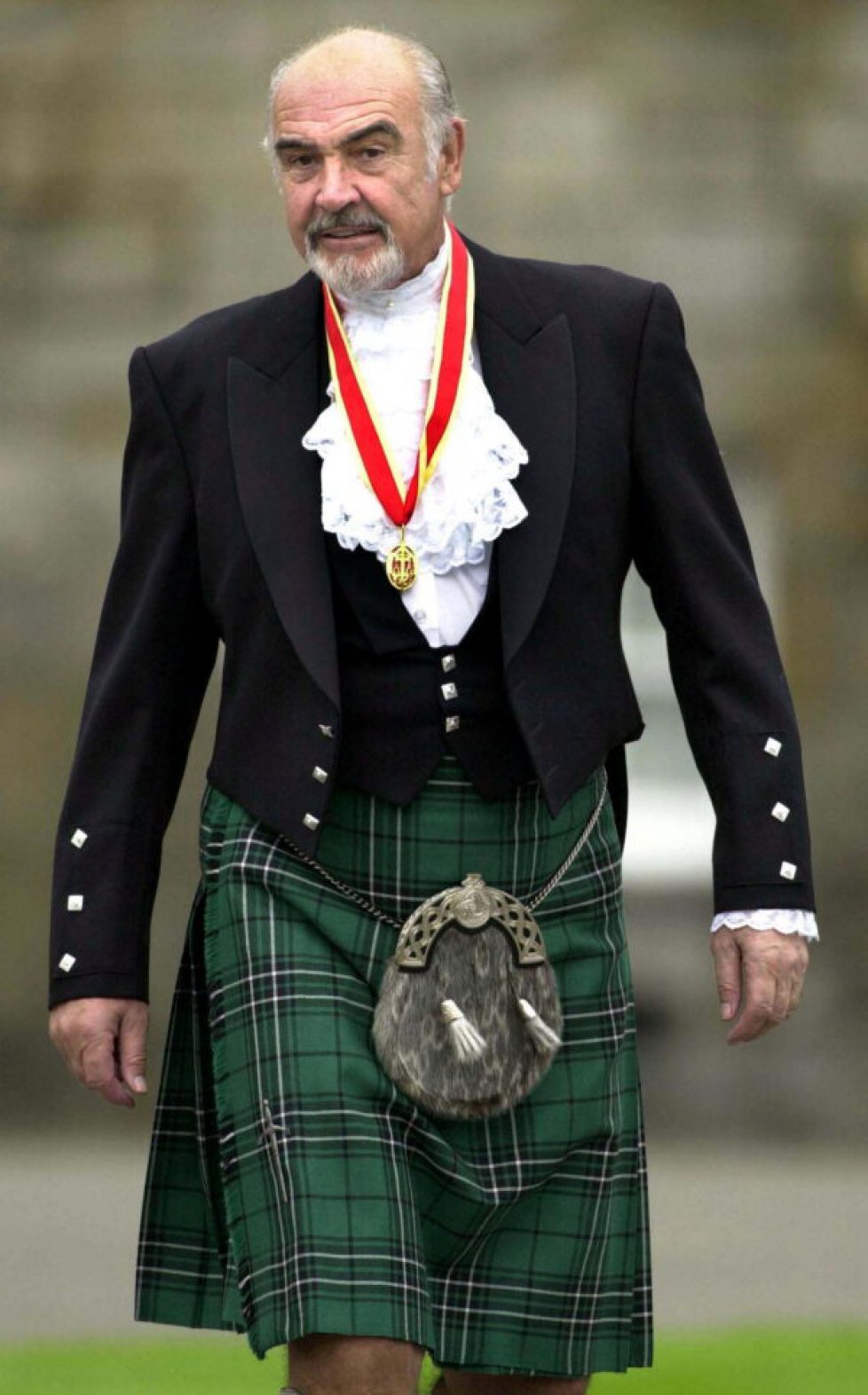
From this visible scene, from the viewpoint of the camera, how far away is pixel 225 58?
823cm

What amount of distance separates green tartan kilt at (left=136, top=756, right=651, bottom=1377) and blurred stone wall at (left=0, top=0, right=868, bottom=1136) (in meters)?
3.82

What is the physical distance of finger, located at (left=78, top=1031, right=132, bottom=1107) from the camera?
4.30 metres

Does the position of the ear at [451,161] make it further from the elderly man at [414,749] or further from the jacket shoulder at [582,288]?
the jacket shoulder at [582,288]

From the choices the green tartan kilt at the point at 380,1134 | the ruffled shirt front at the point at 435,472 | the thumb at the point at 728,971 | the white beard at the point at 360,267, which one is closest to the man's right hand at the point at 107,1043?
the green tartan kilt at the point at 380,1134

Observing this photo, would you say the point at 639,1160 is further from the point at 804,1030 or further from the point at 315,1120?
the point at 804,1030

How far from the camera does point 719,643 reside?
4.31m

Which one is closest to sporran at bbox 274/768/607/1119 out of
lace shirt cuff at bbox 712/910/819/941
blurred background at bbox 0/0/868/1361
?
lace shirt cuff at bbox 712/910/819/941

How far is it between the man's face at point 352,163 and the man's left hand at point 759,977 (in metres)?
0.96

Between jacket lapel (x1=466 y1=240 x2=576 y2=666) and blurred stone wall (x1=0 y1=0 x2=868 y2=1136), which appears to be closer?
jacket lapel (x1=466 y1=240 x2=576 y2=666)

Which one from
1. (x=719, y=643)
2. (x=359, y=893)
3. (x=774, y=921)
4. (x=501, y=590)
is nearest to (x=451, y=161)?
(x=501, y=590)

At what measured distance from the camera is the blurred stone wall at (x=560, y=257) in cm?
823

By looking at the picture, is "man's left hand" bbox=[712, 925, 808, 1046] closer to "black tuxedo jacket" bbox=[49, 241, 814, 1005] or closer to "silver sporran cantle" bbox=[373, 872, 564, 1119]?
"black tuxedo jacket" bbox=[49, 241, 814, 1005]

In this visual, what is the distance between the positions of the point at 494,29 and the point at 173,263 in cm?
96

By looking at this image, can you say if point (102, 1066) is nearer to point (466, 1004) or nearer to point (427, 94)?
point (466, 1004)
